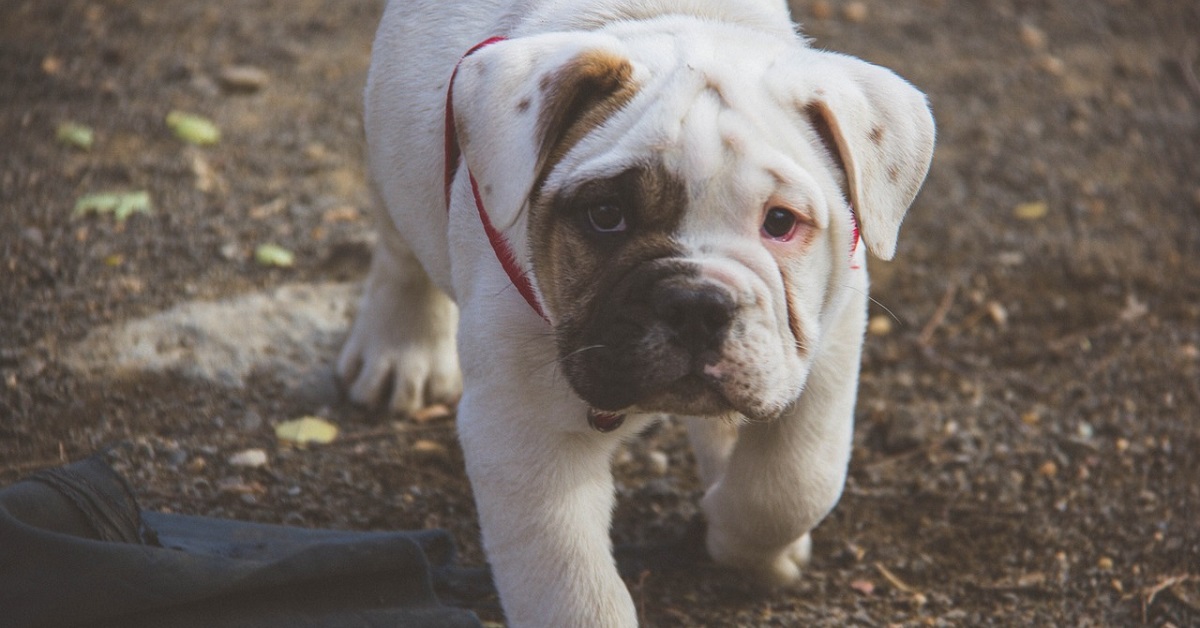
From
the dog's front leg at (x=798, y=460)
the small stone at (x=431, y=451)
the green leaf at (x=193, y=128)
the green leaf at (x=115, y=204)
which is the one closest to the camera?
the dog's front leg at (x=798, y=460)

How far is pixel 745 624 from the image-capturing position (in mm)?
3488

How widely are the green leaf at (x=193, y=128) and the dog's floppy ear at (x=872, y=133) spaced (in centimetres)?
375

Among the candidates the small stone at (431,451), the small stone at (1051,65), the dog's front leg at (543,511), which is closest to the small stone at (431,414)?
the small stone at (431,451)

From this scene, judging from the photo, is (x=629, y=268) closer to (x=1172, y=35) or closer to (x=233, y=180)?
(x=233, y=180)

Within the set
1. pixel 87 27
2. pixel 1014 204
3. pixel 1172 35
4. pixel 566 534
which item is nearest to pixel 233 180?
pixel 87 27

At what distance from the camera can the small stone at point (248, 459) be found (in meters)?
3.99

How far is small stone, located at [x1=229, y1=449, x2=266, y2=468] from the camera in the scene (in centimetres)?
399

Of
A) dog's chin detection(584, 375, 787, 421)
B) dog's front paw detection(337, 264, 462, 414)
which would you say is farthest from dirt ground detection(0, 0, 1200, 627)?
dog's chin detection(584, 375, 787, 421)

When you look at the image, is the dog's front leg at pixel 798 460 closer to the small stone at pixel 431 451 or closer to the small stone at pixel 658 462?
the small stone at pixel 658 462

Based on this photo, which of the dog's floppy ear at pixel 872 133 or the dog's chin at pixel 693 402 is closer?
the dog's chin at pixel 693 402

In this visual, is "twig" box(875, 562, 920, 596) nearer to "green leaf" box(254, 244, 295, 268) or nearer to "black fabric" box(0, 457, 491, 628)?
"black fabric" box(0, 457, 491, 628)

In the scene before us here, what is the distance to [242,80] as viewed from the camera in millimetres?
6164

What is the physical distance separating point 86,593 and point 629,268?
1.43 metres

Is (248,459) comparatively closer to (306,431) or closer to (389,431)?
(306,431)
